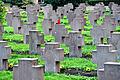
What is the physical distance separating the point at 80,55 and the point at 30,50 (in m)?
1.70

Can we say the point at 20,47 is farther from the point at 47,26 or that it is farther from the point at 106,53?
the point at 106,53

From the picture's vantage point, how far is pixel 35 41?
17.2 meters

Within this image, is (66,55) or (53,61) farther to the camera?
(66,55)

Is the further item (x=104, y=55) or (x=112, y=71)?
(x=104, y=55)

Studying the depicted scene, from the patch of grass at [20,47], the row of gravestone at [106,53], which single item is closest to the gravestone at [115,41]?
the row of gravestone at [106,53]

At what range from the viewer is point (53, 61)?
1435cm

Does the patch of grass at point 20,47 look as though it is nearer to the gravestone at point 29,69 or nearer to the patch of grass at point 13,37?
the patch of grass at point 13,37

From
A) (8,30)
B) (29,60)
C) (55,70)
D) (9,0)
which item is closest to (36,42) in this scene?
(55,70)

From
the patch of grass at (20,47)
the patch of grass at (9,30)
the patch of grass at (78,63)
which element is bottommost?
the patch of grass at (78,63)

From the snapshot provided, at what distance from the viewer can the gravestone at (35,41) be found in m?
17.2

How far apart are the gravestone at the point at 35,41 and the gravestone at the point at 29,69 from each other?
5663 mm

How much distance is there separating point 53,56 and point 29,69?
2.91 meters

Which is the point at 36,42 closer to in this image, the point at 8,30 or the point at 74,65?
the point at 74,65

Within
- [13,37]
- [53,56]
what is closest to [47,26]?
[13,37]
